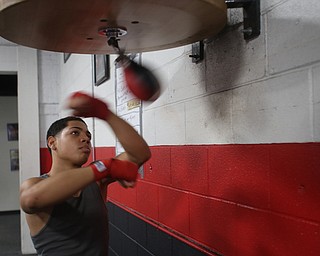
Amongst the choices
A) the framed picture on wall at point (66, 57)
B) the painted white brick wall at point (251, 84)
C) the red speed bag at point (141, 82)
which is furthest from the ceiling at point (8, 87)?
the red speed bag at point (141, 82)

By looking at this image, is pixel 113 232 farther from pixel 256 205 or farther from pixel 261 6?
pixel 261 6

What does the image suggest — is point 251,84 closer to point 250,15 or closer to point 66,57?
point 250,15

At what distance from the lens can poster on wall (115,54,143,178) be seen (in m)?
2.43

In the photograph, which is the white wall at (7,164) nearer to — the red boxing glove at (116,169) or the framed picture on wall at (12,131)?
the framed picture on wall at (12,131)

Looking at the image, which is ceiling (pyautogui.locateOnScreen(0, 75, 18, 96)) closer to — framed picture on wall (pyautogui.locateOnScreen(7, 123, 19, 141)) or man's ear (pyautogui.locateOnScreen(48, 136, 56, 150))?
framed picture on wall (pyautogui.locateOnScreen(7, 123, 19, 141))

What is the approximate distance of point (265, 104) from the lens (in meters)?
1.28

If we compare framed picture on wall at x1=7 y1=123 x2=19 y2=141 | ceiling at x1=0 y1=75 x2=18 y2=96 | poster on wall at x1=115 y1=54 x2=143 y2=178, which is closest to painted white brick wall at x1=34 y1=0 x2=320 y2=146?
poster on wall at x1=115 y1=54 x2=143 y2=178

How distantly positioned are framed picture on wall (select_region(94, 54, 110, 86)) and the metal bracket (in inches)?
72.2

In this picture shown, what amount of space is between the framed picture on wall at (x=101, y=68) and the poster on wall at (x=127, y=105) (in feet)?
0.88

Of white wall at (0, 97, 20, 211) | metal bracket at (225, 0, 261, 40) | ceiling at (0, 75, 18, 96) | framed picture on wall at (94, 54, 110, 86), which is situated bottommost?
white wall at (0, 97, 20, 211)

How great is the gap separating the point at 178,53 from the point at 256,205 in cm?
86

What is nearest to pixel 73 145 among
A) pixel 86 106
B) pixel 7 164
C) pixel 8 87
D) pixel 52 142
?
pixel 52 142

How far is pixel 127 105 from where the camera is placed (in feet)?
8.56

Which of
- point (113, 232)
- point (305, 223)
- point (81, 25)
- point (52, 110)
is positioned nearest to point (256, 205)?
point (305, 223)
